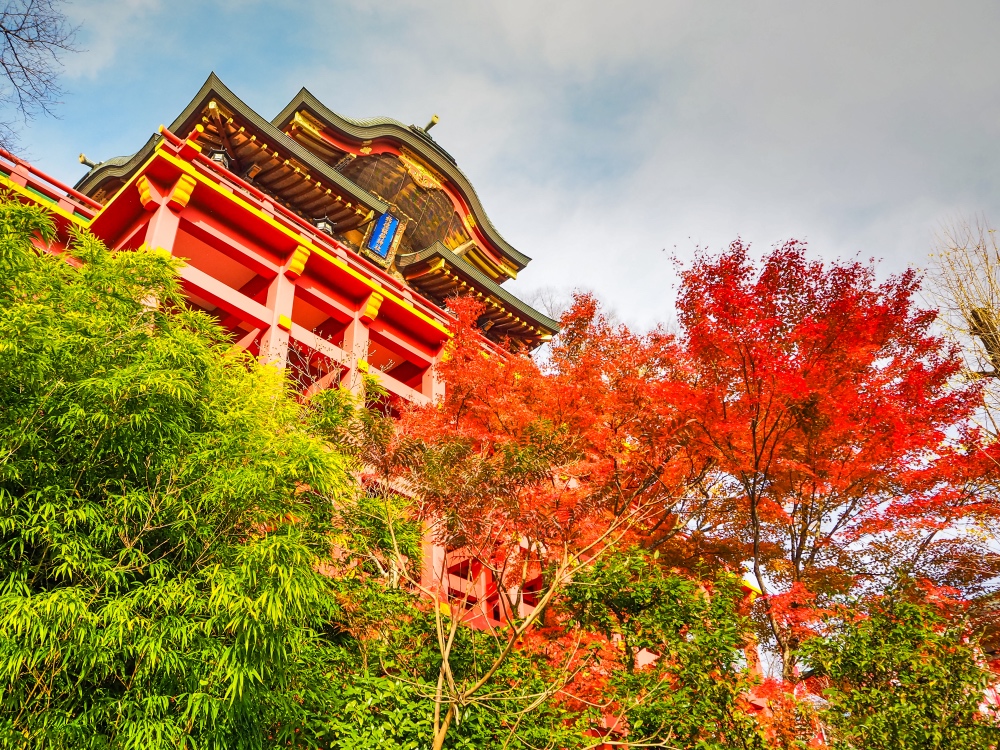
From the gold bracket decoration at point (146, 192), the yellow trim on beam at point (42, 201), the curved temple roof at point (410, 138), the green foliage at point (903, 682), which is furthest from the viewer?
the curved temple roof at point (410, 138)

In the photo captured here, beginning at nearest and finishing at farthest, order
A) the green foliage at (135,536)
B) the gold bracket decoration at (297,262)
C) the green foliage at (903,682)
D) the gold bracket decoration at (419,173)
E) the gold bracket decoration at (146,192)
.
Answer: the green foliage at (135,536) → the green foliage at (903,682) → the gold bracket decoration at (146,192) → the gold bracket decoration at (297,262) → the gold bracket decoration at (419,173)

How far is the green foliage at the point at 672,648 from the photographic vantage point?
6602 mm

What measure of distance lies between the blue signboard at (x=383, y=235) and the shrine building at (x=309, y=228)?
0.18 feet

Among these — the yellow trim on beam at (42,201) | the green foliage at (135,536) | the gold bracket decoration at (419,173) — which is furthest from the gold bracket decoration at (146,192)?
the gold bracket decoration at (419,173)

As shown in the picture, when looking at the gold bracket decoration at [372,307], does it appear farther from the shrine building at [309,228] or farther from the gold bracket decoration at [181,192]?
the gold bracket decoration at [181,192]

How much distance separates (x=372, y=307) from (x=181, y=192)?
15.0 feet

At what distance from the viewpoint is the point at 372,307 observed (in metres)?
15.3

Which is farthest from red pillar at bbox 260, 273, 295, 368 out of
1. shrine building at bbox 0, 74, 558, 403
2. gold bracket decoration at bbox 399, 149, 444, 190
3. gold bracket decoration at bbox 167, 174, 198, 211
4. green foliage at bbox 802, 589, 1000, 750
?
green foliage at bbox 802, 589, 1000, 750

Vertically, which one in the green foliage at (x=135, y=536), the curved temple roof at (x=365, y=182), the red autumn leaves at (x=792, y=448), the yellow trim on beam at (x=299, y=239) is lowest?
the green foliage at (x=135, y=536)

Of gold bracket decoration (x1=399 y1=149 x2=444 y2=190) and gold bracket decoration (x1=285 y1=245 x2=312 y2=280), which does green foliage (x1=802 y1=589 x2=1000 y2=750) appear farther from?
gold bracket decoration (x1=399 y1=149 x2=444 y2=190)

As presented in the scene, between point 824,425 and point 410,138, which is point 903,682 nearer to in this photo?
point 824,425

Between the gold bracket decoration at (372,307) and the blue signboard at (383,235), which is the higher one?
the blue signboard at (383,235)

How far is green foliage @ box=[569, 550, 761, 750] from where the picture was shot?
21.7 ft

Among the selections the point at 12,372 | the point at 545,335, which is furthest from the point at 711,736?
the point at 545,335
